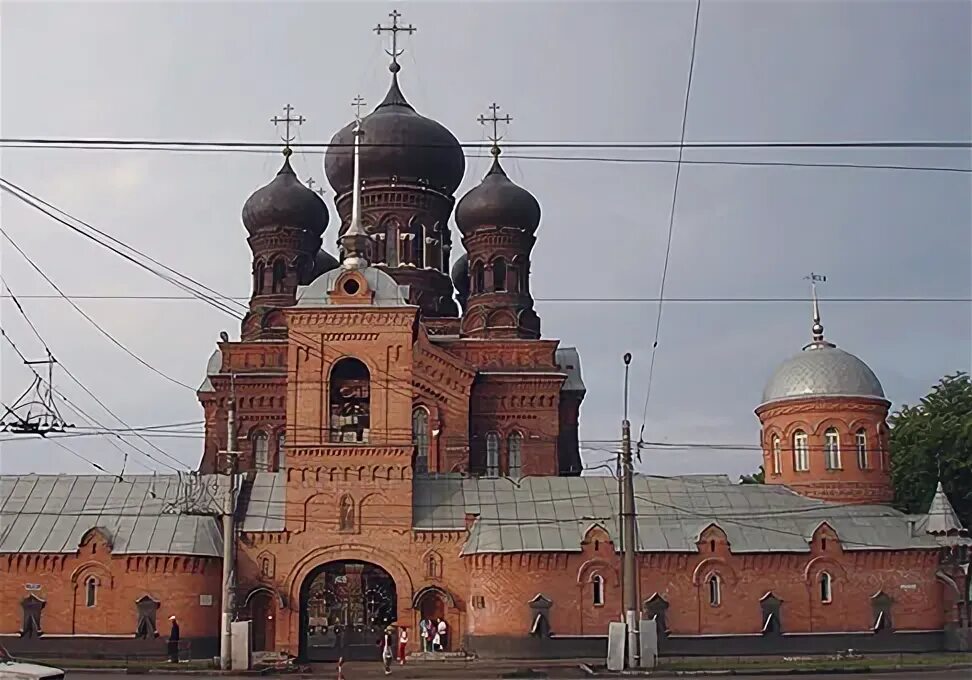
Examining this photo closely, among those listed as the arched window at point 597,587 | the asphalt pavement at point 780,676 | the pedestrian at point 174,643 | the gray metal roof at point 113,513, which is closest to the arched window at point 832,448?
the arched window at point 597,587

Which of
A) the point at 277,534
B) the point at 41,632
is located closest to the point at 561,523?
the point at 277,534

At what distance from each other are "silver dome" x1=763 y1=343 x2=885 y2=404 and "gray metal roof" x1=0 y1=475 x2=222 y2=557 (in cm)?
1743

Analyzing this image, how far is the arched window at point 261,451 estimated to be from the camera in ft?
135

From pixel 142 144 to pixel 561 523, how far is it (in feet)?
70.1

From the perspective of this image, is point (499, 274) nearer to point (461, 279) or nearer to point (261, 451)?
point (461, 279)

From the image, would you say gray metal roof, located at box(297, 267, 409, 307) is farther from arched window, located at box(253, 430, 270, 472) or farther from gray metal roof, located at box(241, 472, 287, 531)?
arched window, located at box(253, 430, 270, 472)

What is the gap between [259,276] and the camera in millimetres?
44625

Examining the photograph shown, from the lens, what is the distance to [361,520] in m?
33.7

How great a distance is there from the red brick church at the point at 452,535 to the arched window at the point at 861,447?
0.20 ft

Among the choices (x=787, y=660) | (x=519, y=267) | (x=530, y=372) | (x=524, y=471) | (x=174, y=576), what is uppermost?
(x=519, y=267)

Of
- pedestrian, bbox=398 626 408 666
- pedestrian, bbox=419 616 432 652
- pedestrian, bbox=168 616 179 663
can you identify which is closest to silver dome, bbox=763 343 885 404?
pedestrian, bbox=419 616 432 652

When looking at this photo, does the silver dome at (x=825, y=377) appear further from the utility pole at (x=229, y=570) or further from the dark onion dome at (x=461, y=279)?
the utility pole at (x=229, y=570)

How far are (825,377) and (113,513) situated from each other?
2122 cm

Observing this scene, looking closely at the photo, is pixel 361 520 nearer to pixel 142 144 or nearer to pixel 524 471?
pixel 524 471
